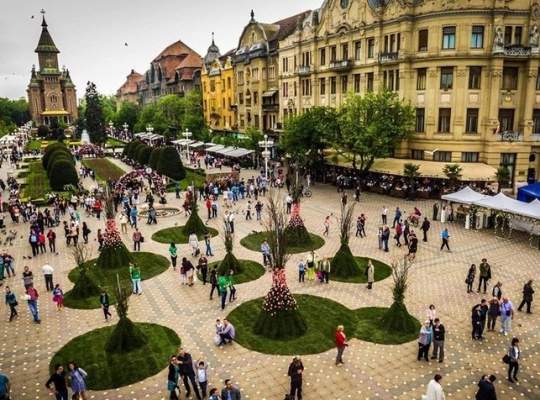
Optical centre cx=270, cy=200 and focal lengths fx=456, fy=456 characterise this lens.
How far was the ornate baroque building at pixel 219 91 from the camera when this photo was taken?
74375mm

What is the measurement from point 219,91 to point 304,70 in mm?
27528

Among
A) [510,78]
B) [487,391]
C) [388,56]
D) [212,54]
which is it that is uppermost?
[212,54]

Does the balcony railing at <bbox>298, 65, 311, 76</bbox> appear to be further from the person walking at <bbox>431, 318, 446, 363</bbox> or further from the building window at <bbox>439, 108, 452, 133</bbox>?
the person walking at <bbox>431, 318, 446, 363</bbox>

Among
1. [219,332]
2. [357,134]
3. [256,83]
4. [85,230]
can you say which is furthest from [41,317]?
[256,83]

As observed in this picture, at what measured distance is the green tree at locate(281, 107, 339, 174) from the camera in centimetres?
4288

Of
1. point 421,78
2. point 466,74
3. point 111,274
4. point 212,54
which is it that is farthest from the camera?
point 212,54

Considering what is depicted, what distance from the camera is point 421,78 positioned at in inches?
1583

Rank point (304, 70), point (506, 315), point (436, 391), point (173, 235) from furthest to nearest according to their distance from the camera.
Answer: point (304, 70) < point (173, 235) < point (506, 315) < point (436, 391)

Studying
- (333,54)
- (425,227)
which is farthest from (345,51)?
(425,227)

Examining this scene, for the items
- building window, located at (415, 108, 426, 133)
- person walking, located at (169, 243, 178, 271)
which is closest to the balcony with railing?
building window, located at (415, 108, 426, 133)

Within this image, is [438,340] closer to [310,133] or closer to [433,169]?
[433,169]

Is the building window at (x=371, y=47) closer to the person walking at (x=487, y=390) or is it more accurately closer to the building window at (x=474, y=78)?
the building window at (x=474, y=78)

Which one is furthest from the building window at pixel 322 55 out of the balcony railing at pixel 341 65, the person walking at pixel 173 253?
the person walking at pixel 173 253

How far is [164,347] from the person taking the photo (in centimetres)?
1529
